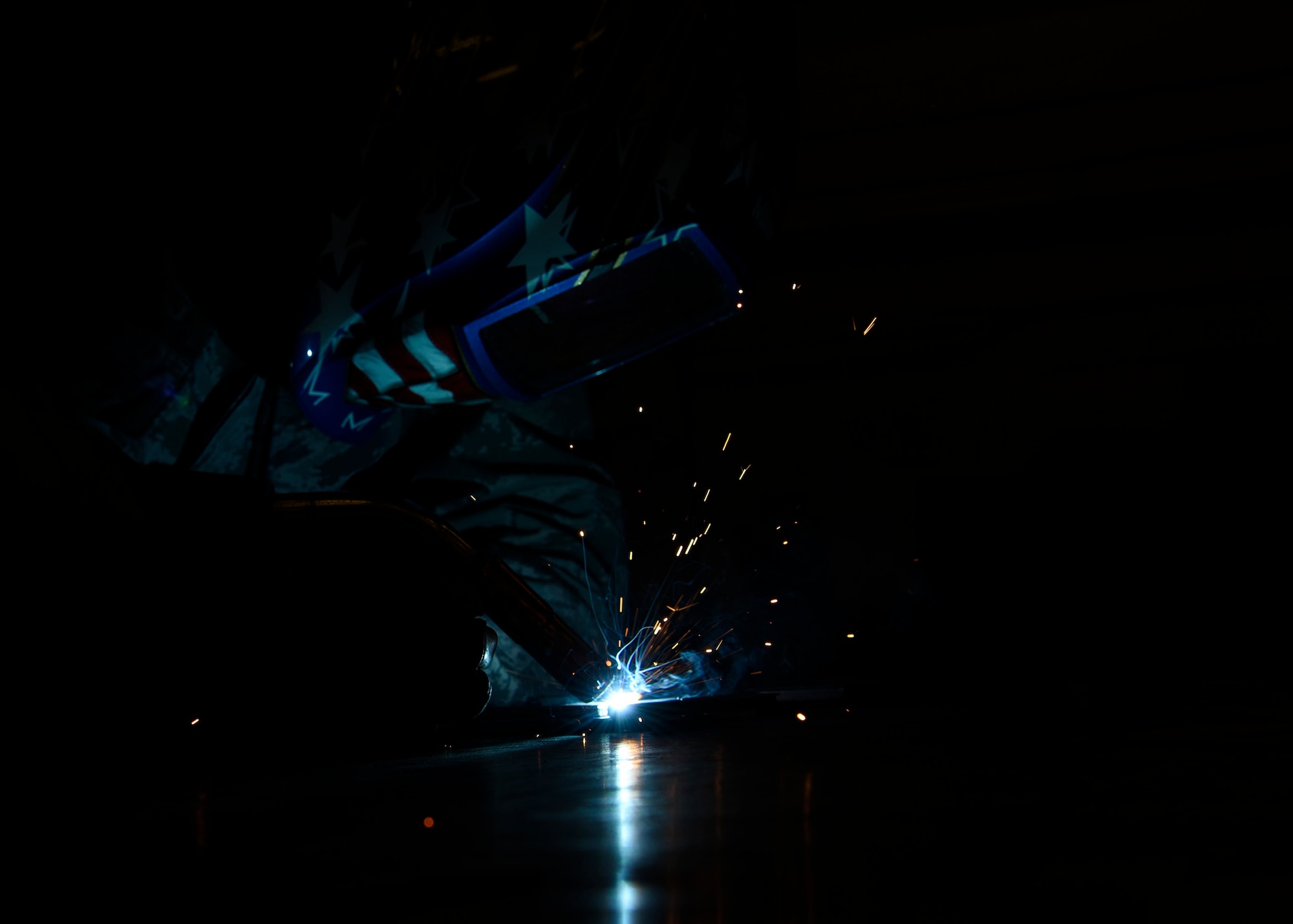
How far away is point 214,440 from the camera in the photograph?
304 centimetres

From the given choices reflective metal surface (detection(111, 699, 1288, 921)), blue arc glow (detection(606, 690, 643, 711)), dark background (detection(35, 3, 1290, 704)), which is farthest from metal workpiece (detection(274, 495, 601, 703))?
dark background (detection(35, 3, 1290, 704))

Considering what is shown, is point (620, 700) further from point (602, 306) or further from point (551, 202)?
point (551, 202)

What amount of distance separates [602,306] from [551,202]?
0.34 metres

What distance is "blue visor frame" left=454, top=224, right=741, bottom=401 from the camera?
207 centimetres

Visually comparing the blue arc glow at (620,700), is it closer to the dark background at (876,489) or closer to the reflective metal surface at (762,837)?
the dark background at (876,489)

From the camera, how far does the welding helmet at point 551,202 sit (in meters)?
2.09

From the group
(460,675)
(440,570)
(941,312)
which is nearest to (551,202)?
(440,570)

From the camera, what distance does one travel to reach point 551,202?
2166 millimetres

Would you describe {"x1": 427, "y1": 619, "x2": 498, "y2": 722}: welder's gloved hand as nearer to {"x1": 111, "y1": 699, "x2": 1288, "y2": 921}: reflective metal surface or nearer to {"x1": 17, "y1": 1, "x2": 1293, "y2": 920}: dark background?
{"x1": 17, "y1": 1, "x2": 1293, "y2": 920}: dark background

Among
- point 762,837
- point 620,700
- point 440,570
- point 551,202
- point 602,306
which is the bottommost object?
point 762,837

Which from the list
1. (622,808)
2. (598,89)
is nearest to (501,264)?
(598,89)

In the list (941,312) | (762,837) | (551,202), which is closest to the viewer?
(762,837)

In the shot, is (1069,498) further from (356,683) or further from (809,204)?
(356,683)

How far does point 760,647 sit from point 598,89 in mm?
2728
